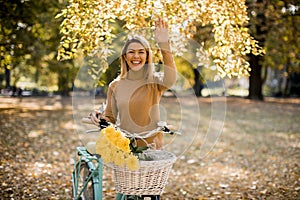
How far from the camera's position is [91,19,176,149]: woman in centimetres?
332

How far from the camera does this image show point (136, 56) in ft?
10.9

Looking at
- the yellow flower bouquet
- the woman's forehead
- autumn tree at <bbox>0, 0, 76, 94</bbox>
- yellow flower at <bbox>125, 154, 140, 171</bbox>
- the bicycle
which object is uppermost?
autumn tree at <bbox>0, 0, 76, 94</bbox>

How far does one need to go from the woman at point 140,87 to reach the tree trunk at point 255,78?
64.8 feet

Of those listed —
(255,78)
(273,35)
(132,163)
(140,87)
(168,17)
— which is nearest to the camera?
(132,163)

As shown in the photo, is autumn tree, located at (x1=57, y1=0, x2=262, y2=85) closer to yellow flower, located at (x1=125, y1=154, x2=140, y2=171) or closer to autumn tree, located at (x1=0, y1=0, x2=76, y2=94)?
yellow flower, located at (x1=125, y1=154, x2=140, y2=171)

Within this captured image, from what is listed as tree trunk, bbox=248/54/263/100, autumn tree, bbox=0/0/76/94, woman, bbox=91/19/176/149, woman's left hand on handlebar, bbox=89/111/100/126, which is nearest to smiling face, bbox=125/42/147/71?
woman, bbox=91/19/176/149

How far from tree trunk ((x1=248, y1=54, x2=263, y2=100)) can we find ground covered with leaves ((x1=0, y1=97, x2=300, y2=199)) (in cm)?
799

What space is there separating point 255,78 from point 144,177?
2086 centimetres

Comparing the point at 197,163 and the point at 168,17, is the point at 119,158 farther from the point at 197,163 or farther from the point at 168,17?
the point at 197,163

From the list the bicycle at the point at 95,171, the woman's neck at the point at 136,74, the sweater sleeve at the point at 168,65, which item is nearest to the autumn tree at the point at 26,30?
the bicycle at the point at 95,171

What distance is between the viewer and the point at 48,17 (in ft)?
47.4

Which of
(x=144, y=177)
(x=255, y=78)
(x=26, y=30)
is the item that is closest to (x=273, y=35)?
(x=255, y=78)

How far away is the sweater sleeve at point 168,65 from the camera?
3.23m

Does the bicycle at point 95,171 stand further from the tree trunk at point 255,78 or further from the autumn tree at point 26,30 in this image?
the tree trunk at point 255,78
